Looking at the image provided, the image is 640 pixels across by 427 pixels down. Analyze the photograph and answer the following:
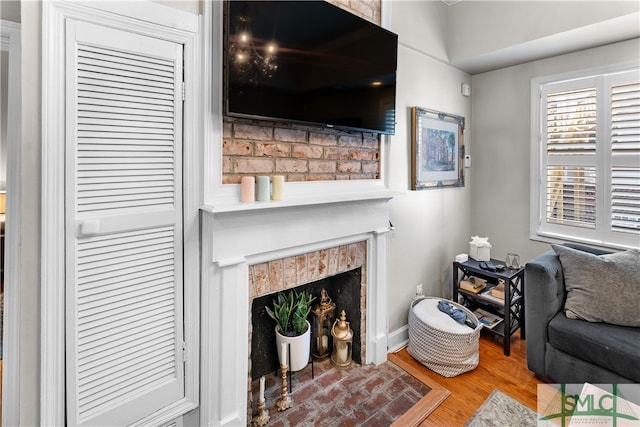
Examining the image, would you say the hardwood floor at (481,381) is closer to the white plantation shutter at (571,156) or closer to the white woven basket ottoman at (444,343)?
the white woven basket ottoman at (444,343)

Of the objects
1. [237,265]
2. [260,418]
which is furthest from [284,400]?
[237,265]

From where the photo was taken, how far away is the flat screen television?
146cm

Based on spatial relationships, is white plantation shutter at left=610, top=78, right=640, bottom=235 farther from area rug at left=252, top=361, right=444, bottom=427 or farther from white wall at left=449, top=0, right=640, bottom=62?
area rug at left=252, top=361, right=444, bottom=427

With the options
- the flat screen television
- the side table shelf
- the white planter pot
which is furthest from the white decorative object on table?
the white planter pot

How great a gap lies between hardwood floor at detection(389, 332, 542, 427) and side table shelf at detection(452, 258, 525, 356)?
0.11m

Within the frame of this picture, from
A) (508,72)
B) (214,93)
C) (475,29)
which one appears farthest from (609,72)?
(214,93)

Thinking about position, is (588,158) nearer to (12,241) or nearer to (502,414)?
(502,414)

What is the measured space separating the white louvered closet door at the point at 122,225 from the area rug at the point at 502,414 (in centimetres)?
163

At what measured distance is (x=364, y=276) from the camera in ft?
7.38

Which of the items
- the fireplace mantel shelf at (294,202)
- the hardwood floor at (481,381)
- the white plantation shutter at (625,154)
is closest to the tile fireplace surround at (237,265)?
the fireplace mantel shelf at (294,202)

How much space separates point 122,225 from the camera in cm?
131

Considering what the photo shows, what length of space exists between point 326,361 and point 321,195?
4.02 feet

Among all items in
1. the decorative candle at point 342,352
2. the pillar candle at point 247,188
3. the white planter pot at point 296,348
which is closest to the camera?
the pillar candle at point 247,188

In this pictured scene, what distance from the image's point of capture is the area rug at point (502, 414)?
176 cm
